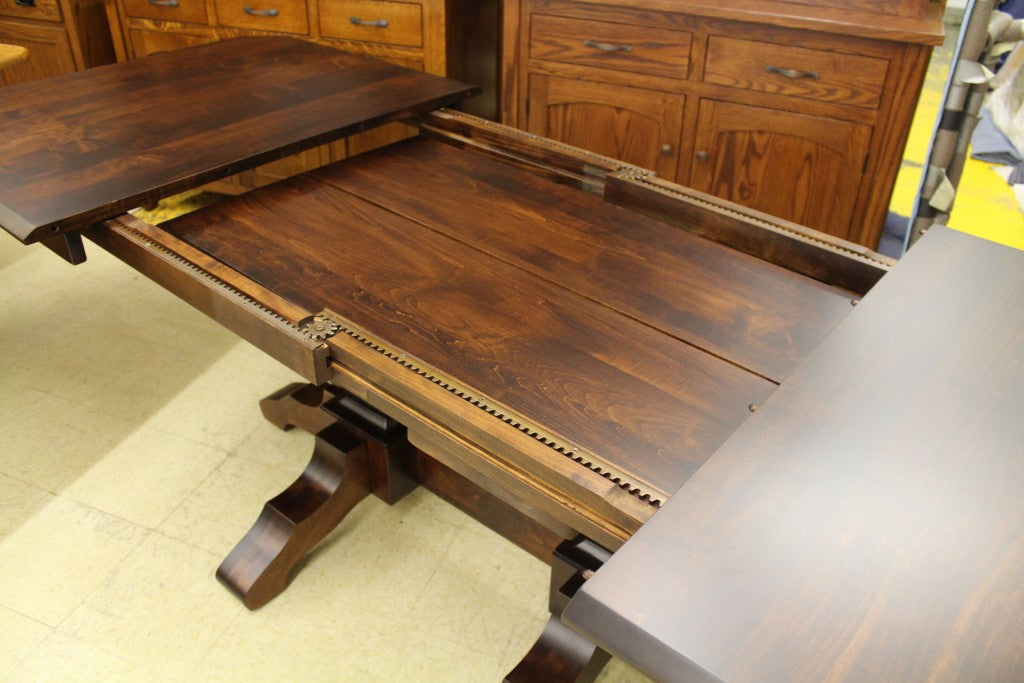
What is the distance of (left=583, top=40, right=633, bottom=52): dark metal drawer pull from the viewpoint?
213 cm

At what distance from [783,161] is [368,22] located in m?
1.21

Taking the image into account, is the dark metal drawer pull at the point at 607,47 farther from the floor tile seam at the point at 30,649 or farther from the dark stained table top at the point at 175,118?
the floor tile seam at the point at 30,649

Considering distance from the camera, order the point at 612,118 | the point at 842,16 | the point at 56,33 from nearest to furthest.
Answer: the point at 842,16 < the point at 612,118 < the point at 56,33

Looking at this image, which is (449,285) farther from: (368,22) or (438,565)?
(368,22)

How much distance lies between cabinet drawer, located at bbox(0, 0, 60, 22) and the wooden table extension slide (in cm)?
106

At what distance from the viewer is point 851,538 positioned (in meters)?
0.73

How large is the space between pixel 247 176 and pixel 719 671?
2558 millimetres

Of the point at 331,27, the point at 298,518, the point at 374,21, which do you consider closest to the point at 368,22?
the point at 374,21

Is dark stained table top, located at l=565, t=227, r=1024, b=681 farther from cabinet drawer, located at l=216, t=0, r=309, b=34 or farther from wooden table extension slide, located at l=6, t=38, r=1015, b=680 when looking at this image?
cabinet drawer, located at l=216, t=0, r=309, b=34

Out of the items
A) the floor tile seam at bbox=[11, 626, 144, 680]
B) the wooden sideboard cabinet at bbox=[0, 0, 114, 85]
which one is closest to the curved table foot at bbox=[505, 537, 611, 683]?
the floor tile seam at bbox=[11, 626, 144, 680]

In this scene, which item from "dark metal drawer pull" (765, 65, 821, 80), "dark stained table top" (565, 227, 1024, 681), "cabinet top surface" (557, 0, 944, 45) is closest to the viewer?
"dark stained table top" (565, 227, 1024, 681)

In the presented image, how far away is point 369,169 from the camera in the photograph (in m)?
1.69

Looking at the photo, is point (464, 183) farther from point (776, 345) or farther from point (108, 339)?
point (108, 339)

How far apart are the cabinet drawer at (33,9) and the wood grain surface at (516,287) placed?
5.44 feet
